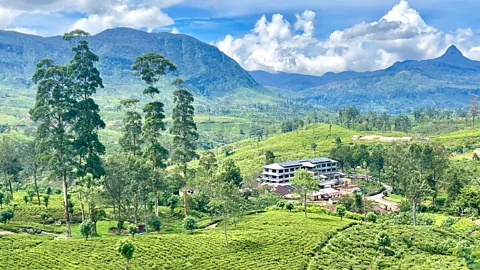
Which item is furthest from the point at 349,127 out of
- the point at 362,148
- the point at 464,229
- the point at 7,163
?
the point at 7,163

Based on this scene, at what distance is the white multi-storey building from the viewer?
10894cm

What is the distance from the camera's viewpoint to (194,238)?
46.5 metres

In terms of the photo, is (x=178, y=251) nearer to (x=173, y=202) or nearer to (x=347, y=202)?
(x=173, y=202)

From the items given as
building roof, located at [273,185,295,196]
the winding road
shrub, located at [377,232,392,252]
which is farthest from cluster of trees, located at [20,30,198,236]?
the winding road

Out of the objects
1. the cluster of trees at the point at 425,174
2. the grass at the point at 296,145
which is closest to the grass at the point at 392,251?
the cluster of trees at the point at 425,174

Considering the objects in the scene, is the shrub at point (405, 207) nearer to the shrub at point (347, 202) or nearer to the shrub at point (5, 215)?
the shrub at point (347, 202)

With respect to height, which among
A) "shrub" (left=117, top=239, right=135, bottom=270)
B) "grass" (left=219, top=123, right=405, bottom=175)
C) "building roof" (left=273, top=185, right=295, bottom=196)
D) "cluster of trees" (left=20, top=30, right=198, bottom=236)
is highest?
"cluster of trees" (left=20, top=30, right=198, bottom=236)

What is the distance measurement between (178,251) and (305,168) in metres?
72.9

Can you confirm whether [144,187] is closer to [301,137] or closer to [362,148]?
[362,148]

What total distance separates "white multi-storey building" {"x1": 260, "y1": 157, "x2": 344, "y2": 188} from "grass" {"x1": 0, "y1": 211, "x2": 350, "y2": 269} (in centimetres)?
5803

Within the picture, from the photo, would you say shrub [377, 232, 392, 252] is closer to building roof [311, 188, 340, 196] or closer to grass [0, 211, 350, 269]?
grass [0, 211, 350, 269]

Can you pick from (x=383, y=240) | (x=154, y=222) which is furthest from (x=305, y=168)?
(x=383, y=240)

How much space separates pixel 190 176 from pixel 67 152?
19013 millimetres

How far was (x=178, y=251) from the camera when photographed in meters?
42.0
